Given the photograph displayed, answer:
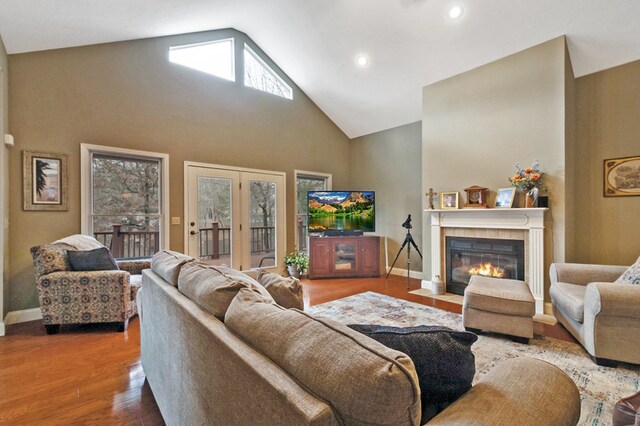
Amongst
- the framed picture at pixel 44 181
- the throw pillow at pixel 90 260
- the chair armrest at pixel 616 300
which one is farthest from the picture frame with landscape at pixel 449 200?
the framed picture at pixel 44 181

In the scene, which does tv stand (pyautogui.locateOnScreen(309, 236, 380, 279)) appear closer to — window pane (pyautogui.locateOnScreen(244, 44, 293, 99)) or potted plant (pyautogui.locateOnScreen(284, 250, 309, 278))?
potted plant (pyautogui.locateOnScreen(284, 250, 309, 278))

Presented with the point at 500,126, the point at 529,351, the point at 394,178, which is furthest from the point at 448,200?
the point at 529,351

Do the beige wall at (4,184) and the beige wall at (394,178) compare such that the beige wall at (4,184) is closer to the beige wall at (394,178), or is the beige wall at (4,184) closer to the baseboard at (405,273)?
the beige wall at (394,178)

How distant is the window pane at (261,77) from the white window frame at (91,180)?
81.3 inches

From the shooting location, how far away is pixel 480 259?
13.2 feet

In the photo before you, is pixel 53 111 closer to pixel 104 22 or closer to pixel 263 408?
pixel 104 22

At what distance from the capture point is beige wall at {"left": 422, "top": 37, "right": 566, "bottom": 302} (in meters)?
3.30

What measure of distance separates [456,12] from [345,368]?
4106 millimetres

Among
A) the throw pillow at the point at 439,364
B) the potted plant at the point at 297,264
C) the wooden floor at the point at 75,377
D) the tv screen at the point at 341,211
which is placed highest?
the tv screen at the point at 341,211

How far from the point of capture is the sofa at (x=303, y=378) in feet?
1.98

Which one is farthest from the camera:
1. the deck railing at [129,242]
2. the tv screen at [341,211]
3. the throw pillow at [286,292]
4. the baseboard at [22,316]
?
the tv screen at [341,211]

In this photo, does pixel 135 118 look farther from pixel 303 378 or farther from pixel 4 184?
pixel 303 378

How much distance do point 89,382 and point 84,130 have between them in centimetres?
296

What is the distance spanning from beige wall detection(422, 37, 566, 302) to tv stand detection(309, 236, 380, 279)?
1.09 m
